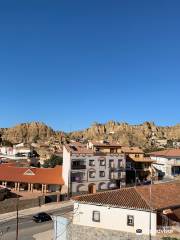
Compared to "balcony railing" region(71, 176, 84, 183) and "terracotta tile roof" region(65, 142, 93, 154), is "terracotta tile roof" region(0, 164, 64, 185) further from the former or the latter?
"terracotta tile roof" region(65, 142, 93, 154)

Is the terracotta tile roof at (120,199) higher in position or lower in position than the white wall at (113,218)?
higher

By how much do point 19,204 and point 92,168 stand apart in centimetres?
1973

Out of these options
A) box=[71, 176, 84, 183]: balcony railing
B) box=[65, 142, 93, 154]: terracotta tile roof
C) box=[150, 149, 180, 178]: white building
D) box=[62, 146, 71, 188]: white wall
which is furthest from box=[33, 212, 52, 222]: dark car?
box=[150, 149, 180, 178]: white building

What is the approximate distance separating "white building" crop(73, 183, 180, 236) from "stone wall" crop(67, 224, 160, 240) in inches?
15.6

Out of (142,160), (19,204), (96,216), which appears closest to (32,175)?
(19,204)

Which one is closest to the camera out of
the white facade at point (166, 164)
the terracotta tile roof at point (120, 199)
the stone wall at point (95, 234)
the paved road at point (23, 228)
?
the stone wall at point (95, 234)

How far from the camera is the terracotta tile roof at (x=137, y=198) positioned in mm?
42094

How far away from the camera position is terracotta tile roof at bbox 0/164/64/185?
7975cm

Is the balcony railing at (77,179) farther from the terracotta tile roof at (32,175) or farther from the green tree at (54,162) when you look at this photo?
the green tree at (54,162)

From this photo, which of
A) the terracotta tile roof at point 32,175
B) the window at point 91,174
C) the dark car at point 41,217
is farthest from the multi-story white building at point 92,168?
→ the dark car at point 41,217

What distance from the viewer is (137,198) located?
4391 cm

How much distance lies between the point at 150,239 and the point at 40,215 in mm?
22565

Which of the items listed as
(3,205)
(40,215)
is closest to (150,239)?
→ (40,215)

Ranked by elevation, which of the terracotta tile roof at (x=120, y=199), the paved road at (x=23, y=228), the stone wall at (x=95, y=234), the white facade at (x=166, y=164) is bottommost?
the paved road at (x=23, y=228)
